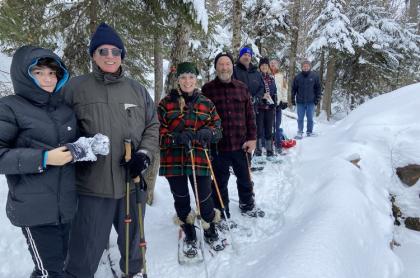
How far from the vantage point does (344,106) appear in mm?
24953

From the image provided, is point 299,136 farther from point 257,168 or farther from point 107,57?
point 107,57

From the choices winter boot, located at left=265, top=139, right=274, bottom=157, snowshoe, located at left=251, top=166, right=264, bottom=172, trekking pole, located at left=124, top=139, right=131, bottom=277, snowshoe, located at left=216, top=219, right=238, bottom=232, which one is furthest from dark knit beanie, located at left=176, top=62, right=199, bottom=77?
winter boot, located at left=265, top=139, right=274, bottom=157

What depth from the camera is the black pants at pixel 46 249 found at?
2.63 m

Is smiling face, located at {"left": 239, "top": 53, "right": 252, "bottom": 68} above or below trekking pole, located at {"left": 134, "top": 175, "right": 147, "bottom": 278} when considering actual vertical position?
above

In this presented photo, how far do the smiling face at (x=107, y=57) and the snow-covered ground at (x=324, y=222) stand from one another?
7.92 feet

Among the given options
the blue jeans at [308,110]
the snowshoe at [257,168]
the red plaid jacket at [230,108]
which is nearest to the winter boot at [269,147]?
the snowshoe at [257,168]

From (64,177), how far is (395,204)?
521 cm

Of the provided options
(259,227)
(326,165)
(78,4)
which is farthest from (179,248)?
(78,4)

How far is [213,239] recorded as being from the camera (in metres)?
4.30

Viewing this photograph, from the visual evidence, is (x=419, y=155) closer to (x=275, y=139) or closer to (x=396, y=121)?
(x=396, y=121)

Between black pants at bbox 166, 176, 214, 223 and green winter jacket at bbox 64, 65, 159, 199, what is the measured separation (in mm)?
972

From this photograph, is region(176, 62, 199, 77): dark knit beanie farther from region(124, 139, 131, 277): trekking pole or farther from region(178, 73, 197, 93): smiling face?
region(124, 139, 131, 277): trekking pole

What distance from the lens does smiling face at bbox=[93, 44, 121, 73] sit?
3012 millimetres

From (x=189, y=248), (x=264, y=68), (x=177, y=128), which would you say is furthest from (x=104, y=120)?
(x=264, y=68)
